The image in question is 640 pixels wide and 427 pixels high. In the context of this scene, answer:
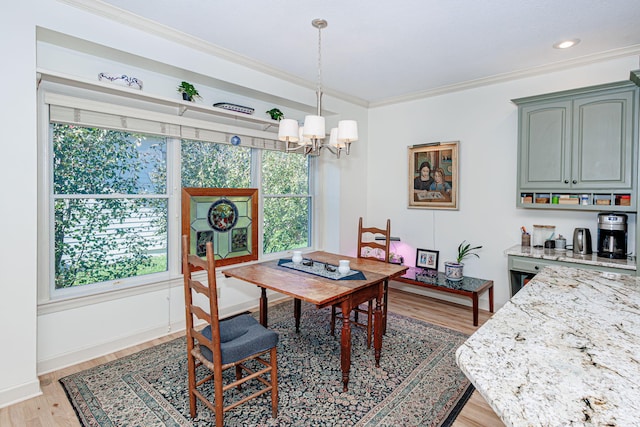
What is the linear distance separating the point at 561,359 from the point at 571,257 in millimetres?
2586

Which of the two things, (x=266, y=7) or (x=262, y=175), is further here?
(x=262, y=175)

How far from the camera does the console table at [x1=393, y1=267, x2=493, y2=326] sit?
3592mm

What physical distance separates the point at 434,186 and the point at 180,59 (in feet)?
10.6

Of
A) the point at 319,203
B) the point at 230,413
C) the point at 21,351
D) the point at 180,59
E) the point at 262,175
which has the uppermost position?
the point at 180,59

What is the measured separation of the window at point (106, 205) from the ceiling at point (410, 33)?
3.56 ft

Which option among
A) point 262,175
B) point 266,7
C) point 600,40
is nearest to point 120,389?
point 262,175

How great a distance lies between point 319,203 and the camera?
489cm

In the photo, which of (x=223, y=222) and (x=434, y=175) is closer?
(x=223, y=222)

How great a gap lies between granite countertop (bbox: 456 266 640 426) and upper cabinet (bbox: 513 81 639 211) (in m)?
1.87

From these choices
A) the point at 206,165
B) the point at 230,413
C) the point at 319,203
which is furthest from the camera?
the point at 319,203

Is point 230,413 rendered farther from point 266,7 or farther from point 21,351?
point 266,7

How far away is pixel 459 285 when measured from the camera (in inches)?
149

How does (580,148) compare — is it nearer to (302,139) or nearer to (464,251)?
(464,251)

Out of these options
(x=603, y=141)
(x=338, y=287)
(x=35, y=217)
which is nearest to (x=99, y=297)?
(x=35, y=217)
